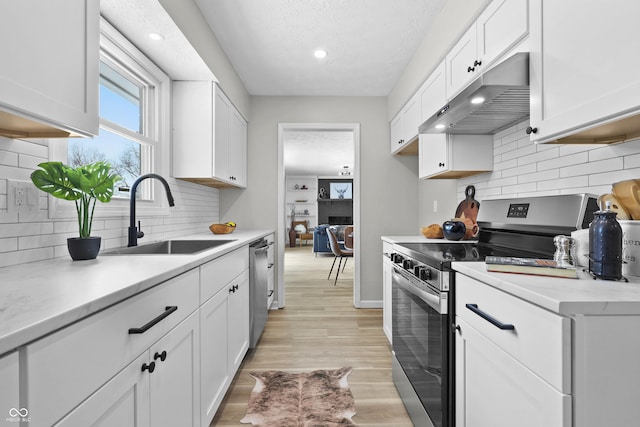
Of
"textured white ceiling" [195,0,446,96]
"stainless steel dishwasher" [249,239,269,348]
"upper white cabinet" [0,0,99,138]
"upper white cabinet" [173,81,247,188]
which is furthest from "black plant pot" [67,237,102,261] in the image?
"textured white ceiling" [195,0,446,96]

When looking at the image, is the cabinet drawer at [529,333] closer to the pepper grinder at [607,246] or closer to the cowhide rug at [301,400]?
the pepper grinder at [607,246]

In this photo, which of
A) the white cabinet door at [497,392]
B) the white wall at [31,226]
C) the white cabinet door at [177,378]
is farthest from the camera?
the white wall at [31,226]

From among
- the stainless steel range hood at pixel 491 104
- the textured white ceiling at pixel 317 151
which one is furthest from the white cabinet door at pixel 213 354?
the textured white ceiling at pixel 317 151

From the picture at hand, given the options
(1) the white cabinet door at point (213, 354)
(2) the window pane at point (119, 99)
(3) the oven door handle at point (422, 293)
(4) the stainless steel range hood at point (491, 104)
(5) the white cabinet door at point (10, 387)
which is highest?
(2) the window pane at point (119, 99)

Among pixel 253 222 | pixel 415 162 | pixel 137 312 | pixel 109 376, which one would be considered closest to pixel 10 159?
pixel 137 312

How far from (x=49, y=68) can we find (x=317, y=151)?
21.0 feet

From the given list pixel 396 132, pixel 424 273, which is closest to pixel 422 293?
pixel 424 273

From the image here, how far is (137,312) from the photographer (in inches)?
35.1

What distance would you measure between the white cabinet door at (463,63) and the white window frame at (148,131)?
2092 mm

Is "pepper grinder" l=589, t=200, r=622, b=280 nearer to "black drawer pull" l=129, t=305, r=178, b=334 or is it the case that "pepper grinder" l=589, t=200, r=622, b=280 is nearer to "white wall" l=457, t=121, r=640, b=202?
"white wall" l=457, t=121, r=640, b=202

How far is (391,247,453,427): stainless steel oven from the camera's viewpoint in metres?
1.30

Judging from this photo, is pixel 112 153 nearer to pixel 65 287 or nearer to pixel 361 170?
pixel 65 287

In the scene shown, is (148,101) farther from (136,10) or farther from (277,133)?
(277,133)

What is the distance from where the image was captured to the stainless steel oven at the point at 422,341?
130 cm
